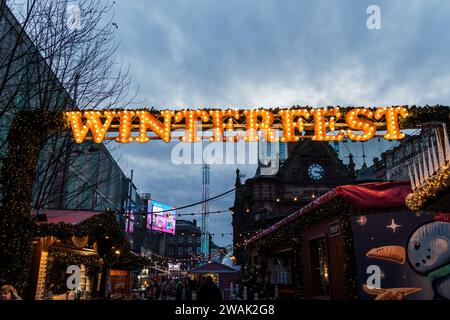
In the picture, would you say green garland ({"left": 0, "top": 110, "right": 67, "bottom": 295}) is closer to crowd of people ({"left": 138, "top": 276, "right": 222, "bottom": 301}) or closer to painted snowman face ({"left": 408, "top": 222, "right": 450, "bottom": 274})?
crowd of people ({"left": 138, "top": 276, "right": 222, "bottom": 301})

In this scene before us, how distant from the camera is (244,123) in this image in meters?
10.8

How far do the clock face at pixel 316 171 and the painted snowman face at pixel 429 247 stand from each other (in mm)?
33413

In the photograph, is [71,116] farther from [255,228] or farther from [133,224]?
[133,224]

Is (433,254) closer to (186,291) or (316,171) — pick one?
(186,291)

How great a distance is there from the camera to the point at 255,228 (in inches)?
1608

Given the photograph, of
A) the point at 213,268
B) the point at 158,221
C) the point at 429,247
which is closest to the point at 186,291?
the point at 213,268

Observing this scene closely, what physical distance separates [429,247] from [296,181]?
1298 inches

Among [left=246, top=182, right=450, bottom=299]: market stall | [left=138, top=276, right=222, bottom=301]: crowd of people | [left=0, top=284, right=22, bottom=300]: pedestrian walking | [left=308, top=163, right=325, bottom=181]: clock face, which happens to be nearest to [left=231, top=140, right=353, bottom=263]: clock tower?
[left=308, top=163, right=325, bottom=181]: clock face

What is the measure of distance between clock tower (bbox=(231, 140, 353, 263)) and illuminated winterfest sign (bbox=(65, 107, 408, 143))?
2912 cm

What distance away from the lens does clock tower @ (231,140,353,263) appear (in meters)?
39.6

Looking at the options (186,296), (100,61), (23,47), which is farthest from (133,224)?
(100,61)

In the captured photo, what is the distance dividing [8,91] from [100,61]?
4738 millimetres

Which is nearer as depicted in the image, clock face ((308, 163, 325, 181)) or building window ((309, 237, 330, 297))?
building window ((309, 237, 330, 297))
